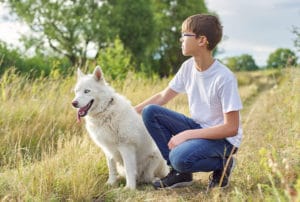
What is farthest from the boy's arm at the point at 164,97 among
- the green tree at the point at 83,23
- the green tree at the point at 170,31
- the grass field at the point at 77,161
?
the green tree at the point at 170,31

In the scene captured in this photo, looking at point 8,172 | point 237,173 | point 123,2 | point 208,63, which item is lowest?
point 237,173

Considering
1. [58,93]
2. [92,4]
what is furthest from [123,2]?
[58,93]

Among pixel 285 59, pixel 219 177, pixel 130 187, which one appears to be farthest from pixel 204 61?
pixel 285 59

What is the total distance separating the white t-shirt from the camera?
13.1 ft

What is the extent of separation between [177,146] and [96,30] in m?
27.1

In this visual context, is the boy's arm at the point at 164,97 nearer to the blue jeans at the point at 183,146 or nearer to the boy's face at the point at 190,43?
the blue jeans at the point at 183,146

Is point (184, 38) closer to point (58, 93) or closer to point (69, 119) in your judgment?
point (69, 119)

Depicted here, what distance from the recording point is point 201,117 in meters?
4.36

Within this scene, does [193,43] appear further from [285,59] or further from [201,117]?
[285,59]

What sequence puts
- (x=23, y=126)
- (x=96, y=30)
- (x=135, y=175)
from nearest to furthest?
(x=135, y=175) < (x=23, y=126) < (x=96, y=30)

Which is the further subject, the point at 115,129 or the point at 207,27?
the point at 115,129

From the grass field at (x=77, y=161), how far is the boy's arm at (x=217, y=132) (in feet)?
0.99

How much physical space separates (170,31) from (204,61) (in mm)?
37474

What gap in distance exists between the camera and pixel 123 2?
105 feet
